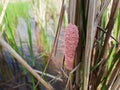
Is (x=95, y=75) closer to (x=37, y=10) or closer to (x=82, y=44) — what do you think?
(x=82, y=44)

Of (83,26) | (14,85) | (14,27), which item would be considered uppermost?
(83,26)

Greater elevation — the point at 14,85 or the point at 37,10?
the point at 37,10

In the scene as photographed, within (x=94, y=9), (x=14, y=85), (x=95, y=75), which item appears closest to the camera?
(x=94, y=9)

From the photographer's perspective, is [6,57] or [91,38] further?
[6,57]

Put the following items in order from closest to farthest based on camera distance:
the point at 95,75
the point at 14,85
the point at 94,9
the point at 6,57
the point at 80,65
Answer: the point at 94,9, the point at 80,65, the point at 95,75, the point at 14,85, the point at 6,57

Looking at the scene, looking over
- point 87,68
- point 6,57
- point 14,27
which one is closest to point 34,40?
point 14,27

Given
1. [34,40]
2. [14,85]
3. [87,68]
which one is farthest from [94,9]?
[34,40]

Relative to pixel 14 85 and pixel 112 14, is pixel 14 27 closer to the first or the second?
pixel 14 85

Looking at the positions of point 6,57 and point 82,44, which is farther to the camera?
point 6,57

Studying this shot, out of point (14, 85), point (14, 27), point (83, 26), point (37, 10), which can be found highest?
point (83, 26)
